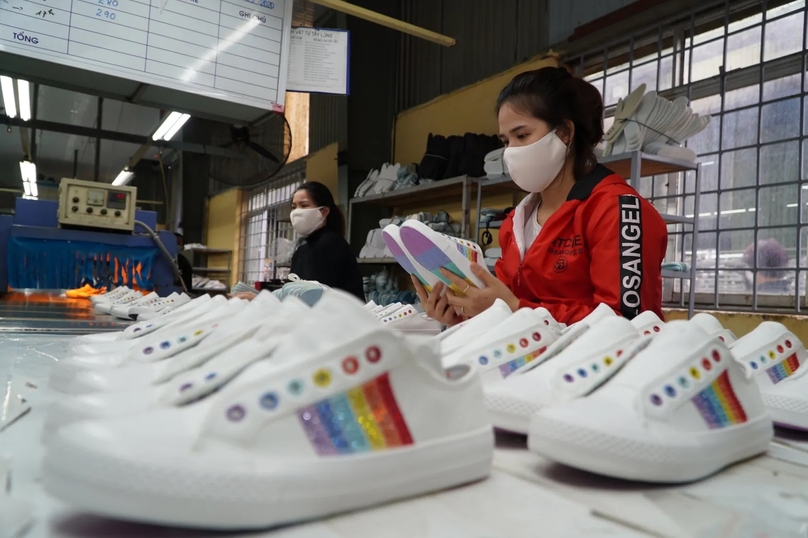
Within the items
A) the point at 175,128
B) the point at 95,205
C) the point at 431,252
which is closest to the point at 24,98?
the point at 175,128

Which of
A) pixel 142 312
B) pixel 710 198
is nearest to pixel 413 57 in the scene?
pixel 710 198

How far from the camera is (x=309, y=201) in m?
3.00

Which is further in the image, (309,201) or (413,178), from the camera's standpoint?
(413,178)

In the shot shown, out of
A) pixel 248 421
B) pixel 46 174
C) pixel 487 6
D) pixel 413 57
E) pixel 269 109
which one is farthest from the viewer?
pixel 46 174

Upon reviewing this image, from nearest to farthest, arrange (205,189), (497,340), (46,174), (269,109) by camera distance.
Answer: (497,340) < (269,109) < (205,189) < (46,174)

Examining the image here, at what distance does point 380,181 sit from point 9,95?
3.30m

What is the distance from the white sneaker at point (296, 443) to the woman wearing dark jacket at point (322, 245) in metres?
2.33

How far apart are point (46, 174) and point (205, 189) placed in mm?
5168

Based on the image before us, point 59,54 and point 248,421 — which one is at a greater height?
point 59,54

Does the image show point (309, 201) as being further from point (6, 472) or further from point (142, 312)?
point (6, 472)

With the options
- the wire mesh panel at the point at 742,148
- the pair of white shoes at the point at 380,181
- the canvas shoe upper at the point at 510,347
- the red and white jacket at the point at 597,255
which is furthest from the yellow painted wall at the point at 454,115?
the canvas shoe upper at the point at 510,347

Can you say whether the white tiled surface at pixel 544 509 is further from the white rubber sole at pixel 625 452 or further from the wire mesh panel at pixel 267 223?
the wire mesh panel at pixel 267 223

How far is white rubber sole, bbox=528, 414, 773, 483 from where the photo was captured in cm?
55

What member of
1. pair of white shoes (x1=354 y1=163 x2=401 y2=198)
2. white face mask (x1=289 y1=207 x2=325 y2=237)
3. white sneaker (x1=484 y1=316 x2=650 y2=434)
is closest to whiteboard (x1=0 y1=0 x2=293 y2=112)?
white face mask (x1=289 y1=207 x2=325 y2=237)
